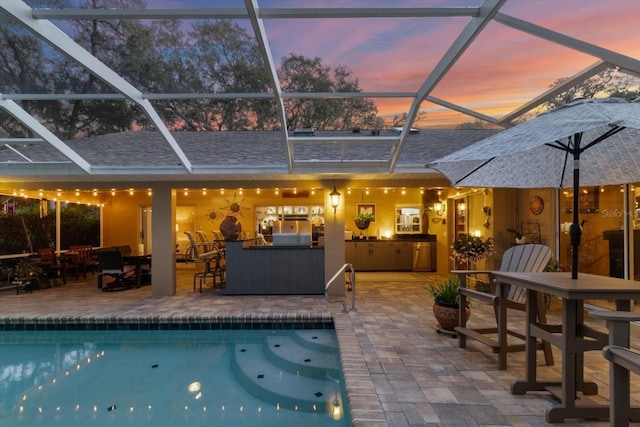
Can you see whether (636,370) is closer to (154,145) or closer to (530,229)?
(530,229)

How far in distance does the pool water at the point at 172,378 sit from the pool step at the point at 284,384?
0.01 metres

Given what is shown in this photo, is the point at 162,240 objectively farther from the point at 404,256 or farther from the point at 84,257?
the point at 404,256

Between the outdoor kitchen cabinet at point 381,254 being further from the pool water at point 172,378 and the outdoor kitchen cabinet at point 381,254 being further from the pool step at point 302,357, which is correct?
the pool step at point 302,357

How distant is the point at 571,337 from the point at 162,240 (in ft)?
24.8

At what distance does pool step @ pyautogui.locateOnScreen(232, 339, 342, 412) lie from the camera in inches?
166

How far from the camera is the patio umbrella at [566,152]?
2719 mm

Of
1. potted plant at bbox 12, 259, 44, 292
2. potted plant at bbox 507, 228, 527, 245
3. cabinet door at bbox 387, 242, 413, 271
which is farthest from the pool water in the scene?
cabinet door at bbox 387, 242, 413, 271

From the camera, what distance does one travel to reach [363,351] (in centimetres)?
467

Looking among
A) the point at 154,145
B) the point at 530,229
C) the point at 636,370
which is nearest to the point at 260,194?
the point at 154,145

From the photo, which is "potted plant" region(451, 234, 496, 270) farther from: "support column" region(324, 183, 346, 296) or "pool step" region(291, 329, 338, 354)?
"pool step" region(291, 329, 338, 354)

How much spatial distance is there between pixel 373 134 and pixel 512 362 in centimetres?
397

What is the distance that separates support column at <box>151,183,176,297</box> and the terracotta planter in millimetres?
5543

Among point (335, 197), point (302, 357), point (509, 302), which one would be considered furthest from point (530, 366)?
point (335, 197)

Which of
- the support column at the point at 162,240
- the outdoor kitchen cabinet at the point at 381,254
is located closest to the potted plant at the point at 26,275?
the support column at the point at 162,240
